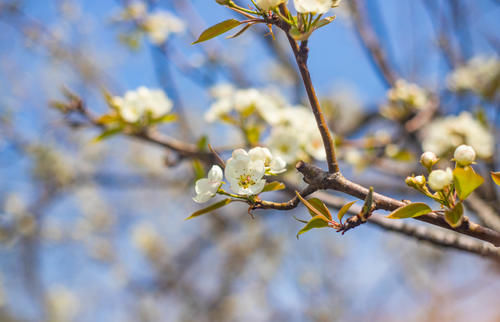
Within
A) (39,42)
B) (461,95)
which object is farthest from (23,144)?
(461,95)

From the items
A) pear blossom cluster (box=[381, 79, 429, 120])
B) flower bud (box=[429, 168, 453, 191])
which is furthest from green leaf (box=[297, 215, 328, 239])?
pear blossom cluster (box=[381, 79, 429, 120])

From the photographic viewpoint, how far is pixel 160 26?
1795 millimetres

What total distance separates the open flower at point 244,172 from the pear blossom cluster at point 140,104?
1.80 ft

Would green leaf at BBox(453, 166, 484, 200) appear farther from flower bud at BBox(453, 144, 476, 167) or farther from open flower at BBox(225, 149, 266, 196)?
open flower at BBox(225, 149, 266, 196)

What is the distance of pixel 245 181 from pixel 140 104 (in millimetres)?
598

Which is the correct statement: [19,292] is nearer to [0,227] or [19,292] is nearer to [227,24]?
[0,227]

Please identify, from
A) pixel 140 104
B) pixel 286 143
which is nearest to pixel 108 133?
pixel 140 104

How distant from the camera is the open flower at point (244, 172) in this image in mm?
504

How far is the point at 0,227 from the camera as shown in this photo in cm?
308

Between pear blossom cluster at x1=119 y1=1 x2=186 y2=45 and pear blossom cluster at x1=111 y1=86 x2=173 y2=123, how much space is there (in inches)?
35.6

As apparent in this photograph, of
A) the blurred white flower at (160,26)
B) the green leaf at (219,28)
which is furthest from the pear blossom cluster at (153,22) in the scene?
the green leaf at (219,28)

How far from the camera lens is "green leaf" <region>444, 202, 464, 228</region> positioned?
1.34ft

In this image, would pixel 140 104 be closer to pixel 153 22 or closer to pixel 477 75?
pixel 153 22

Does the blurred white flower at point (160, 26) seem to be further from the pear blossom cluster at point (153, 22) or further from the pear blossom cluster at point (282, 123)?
the pear blossom cluster at point (282, 123)
